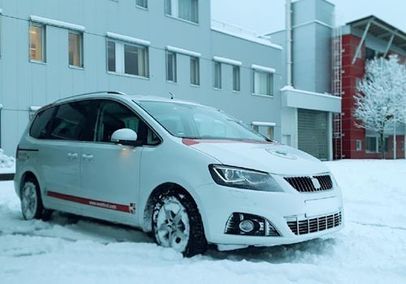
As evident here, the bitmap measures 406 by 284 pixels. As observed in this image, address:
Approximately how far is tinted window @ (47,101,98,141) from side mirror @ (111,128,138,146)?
741 millimetres

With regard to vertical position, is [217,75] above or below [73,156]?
above

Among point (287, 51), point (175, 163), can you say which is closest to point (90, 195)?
point (175, 163)

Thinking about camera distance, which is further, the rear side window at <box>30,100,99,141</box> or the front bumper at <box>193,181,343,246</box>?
the rear side window at <box>30,100,99,141</box>

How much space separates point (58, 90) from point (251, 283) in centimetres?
1514

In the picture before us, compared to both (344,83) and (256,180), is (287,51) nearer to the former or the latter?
(344,83)

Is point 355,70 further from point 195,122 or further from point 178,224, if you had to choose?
point 178,224

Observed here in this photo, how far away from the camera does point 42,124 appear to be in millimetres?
7035

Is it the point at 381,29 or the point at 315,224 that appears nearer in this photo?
the point at 315,224

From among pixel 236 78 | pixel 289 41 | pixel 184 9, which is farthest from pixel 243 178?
pixel 289 41

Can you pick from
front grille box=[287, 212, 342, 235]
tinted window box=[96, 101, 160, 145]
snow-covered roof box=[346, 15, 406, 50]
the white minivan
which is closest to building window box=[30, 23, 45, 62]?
the white minivan

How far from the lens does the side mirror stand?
522cm

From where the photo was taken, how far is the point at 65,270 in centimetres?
405

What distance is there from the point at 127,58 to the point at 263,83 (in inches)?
407

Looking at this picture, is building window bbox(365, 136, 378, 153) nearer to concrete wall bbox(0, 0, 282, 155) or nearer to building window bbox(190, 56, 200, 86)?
concrete wall bbox(0, 0, 282, 155)
